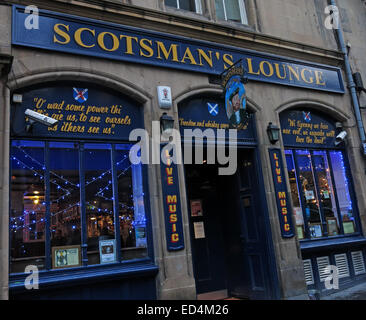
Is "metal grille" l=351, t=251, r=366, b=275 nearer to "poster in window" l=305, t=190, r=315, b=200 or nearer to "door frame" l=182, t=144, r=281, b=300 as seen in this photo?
"poster in window" l=305, t=190, r=315, b=200

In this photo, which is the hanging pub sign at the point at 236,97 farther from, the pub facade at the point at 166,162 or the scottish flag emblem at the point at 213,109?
the scottish flag emblem at the point at 213,109

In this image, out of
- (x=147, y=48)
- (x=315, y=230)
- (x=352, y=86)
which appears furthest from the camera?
(x=352, y=86)

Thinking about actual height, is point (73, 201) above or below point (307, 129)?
below

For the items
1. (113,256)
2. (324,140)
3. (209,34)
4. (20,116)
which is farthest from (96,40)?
(324,140)

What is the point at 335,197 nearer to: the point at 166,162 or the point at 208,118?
the point at 208,118

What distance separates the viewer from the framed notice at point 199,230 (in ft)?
26.9

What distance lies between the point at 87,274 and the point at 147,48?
441cm

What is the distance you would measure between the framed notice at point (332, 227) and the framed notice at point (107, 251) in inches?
216

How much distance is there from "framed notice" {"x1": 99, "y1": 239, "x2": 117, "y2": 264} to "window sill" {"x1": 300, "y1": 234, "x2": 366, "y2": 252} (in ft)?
14.2

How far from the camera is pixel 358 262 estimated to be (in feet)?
29.0

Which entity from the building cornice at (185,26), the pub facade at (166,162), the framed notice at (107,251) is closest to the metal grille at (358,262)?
the pub facade at (166,162)

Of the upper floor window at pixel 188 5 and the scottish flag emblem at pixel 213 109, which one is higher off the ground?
the upper floor window at pixel 188 5

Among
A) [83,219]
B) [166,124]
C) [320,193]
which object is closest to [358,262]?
[320,193]

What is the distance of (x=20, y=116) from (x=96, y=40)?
202 cm
